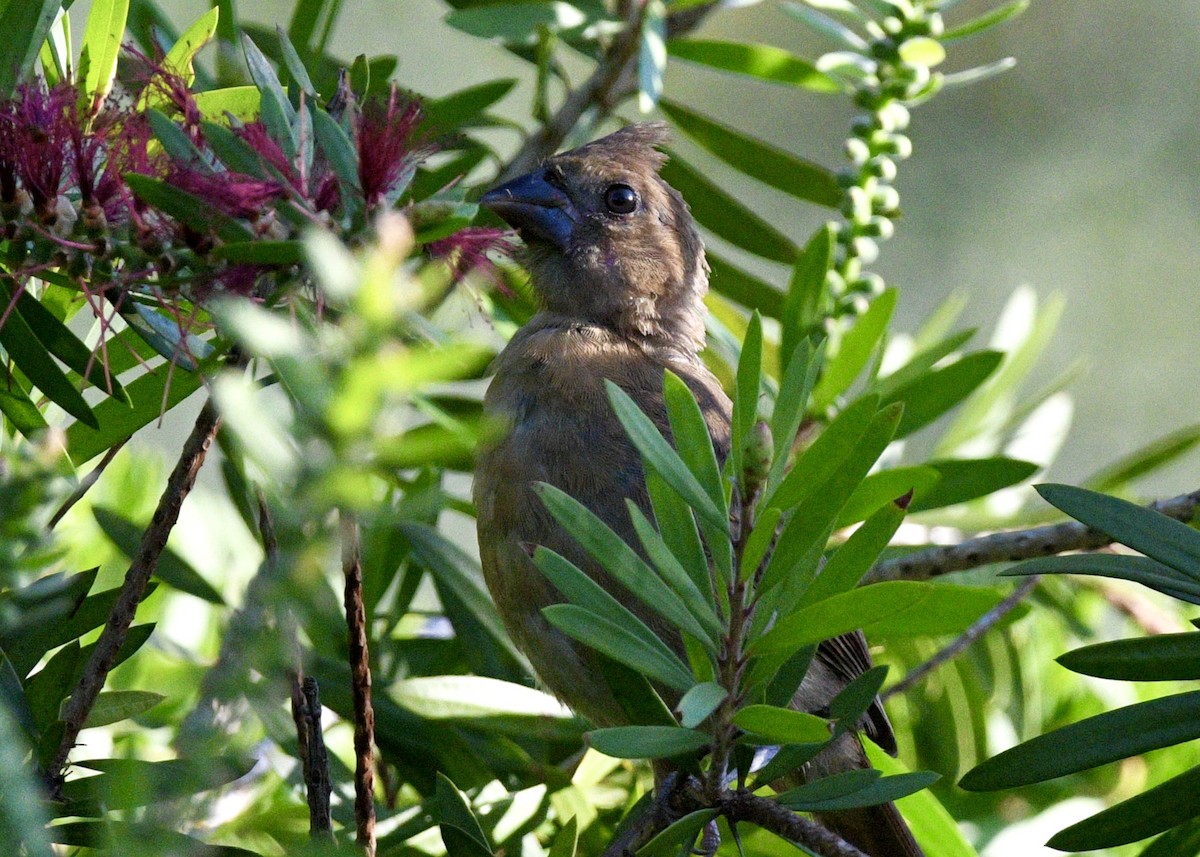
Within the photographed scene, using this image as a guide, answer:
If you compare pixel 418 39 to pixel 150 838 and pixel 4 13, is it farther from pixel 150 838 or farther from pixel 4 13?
pixel 150 838

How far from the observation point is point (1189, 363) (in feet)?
24.2

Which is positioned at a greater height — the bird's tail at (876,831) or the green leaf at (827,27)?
the green leaf at (827,27)

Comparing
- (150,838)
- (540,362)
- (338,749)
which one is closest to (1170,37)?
(540,362)

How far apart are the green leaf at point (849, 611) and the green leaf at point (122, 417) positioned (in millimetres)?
723

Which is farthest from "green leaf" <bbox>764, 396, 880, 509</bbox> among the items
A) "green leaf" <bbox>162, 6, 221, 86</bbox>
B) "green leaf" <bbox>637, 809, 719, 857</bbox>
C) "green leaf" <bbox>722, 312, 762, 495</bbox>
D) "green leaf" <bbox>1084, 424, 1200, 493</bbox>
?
"green leaf" <bbox>1084, 424, 1200, 493</bbox>

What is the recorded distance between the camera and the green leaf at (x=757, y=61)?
2.31m

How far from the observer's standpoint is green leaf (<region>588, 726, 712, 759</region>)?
1.07 m

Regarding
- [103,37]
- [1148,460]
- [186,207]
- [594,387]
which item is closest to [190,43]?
[103,37]

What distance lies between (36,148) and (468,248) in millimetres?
375

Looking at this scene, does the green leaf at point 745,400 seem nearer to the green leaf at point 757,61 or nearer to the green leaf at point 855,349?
the green leaf at point 855,349

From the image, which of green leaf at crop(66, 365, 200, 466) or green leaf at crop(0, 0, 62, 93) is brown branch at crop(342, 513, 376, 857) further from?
green leaf at crop(0, 0, 62, 93)

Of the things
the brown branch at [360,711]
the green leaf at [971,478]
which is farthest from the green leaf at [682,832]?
the green leaf at [971,478]

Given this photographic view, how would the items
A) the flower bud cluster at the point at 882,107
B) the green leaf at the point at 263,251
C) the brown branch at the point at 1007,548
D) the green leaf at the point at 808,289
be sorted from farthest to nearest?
the flower bud cluster at the point at 882,107 → the green leaf at the point at 808,289 → the brown branch at the point at 1007,548 → the green leaf at the point at 263,251

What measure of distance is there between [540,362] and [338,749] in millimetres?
811
